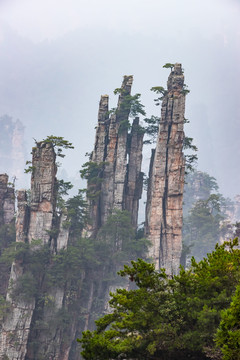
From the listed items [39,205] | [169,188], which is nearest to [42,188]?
[39,205]

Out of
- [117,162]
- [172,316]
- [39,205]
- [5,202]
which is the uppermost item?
[117,162]

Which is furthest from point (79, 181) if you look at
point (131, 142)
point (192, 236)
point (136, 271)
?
point (136, 271)

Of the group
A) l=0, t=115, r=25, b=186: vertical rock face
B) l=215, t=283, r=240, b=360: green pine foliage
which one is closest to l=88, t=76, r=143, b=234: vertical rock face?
l=215, t=283, r=240, b=360: green pine foliage

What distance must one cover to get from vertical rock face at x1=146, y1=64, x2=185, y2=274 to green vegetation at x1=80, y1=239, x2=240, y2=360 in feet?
79.1

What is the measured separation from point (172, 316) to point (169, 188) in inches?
1001

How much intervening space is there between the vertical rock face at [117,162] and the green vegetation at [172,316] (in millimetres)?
25874

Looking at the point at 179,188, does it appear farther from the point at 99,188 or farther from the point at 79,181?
the point at 79,181

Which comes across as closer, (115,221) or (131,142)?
(115,221)

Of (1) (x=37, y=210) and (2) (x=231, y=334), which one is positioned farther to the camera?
(1) (x=37, y=210)

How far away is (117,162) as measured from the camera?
1687 inches

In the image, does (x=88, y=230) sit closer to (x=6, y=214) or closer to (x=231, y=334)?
(x=6, y=214)

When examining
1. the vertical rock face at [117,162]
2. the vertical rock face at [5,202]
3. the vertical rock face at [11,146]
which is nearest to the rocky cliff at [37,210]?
the vertical rock face at [5,202]

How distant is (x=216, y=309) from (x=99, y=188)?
29.4 m

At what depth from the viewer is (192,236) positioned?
64125mm
